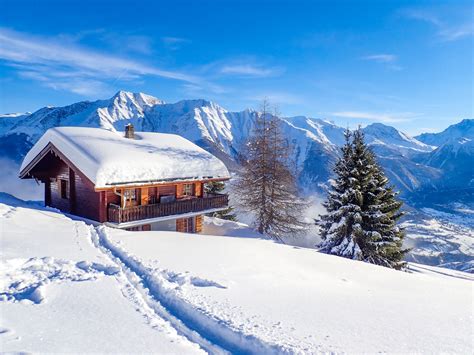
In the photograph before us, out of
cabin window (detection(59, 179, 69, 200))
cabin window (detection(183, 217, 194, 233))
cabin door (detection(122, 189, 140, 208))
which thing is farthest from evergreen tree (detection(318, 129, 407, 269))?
cabin window (detection(59, 179, 69, 200))

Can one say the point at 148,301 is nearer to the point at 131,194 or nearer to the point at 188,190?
the point at 131,194

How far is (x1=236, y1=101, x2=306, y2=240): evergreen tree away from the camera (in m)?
24.2

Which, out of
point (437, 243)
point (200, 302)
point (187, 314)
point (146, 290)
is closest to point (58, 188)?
point (146, 290)

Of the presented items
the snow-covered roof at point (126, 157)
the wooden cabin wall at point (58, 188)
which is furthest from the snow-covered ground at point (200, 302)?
the wooden cabin wall at point (58, 188)

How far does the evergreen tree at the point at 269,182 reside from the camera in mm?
24188

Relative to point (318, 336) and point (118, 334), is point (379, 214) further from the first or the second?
point (118, 334)

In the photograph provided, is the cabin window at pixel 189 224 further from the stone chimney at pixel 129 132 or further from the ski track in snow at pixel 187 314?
the ski track in snow at pixel 187 314

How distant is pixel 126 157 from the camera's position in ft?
57.7

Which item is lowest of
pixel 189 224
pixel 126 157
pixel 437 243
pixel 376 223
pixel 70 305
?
pixel 437 243

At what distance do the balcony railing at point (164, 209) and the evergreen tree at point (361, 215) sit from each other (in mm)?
7843

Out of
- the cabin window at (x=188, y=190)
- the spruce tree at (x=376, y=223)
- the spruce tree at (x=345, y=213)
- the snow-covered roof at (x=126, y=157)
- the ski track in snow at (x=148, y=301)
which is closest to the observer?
the ski track in snow at (x=148, y=301)

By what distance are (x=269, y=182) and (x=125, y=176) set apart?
36.8ft

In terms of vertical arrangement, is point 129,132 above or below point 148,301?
above

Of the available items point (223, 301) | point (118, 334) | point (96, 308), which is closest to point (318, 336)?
point (223, 301)
